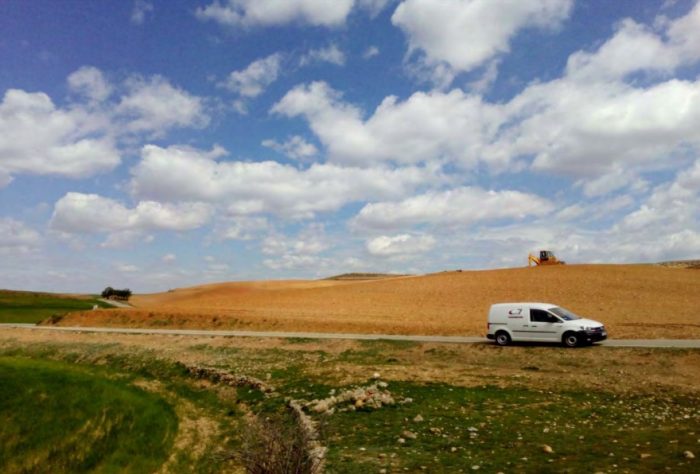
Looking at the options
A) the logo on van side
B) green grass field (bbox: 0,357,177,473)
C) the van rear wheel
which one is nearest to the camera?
green grass field (bbox: 0,357,177,473)

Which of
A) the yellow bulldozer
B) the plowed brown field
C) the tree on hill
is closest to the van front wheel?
the plowed brown field

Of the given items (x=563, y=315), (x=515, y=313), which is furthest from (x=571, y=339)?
(x=515, y=313)

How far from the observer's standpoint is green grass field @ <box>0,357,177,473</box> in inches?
655

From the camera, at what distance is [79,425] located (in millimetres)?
19609

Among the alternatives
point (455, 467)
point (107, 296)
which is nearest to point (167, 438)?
point (455, 467)

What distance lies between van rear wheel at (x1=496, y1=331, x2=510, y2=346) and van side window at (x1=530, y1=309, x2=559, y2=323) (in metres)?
1.61

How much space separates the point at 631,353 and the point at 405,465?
17551mm

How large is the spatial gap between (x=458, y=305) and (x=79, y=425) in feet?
128

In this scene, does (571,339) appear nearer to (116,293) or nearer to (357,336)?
(357,336)

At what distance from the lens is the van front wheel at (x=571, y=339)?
26719 mm

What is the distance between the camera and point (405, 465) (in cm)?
1066

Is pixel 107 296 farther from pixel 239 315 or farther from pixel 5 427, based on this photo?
pixel 5 427

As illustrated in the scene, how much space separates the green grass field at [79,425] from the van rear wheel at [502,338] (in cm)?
1685

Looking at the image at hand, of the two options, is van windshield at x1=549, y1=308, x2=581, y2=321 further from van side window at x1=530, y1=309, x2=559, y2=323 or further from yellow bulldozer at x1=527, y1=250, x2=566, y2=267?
yellow bulldozer at x1=527, y1=250, x2=566, y2=267
